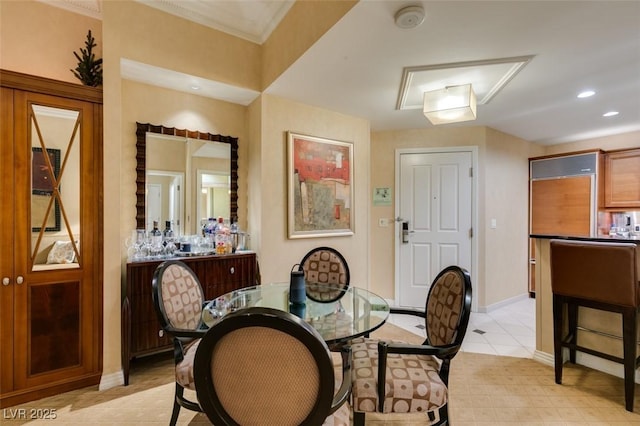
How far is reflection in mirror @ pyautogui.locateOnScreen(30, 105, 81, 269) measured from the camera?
2.00 metres

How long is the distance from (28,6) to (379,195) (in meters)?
3.83

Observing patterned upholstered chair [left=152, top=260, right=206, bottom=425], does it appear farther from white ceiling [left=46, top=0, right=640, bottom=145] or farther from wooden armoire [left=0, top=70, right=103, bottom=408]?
white ceiling [left=46, top=0, right=640, bottom=145]

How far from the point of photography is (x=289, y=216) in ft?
9.83

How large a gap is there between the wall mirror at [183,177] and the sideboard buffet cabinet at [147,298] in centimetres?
50

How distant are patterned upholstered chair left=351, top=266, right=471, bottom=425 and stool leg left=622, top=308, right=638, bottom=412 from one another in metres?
1.33

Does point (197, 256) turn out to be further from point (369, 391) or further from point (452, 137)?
point (452, 137)

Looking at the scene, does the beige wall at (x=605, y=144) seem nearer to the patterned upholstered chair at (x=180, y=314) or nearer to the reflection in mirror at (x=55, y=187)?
the patterned upholstered chair at (x=180, y=314)

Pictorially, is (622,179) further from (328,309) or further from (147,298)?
(147,298)

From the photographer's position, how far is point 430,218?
3889 millimetres

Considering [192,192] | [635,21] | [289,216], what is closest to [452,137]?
[635,21]

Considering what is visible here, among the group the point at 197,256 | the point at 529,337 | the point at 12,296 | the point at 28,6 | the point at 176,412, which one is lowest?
the point at 529,337

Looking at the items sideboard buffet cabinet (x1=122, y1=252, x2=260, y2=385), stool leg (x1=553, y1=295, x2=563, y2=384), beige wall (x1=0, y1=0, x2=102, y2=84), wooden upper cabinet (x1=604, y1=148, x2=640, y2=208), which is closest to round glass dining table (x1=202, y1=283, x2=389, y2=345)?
sideboard buffet cabinet (x1=122, y1=252, x2=260, y2=385)

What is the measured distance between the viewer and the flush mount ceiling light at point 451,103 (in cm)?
240

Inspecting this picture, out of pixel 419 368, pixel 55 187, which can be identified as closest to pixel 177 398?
pixel 419 368
